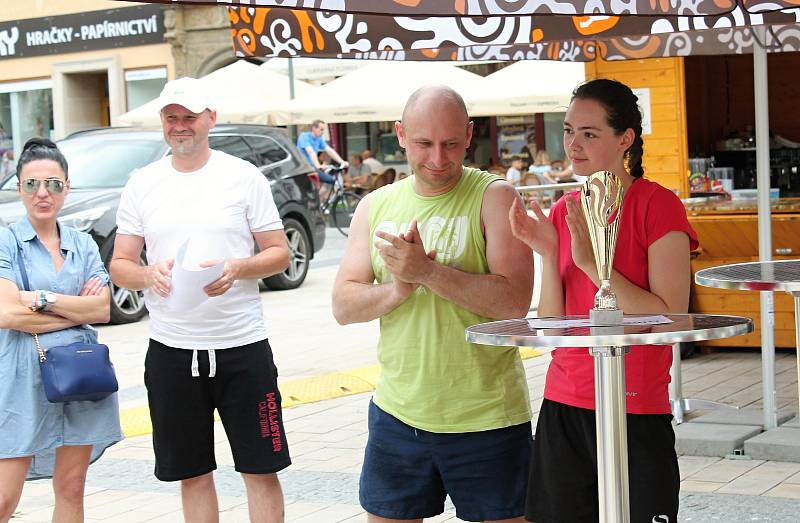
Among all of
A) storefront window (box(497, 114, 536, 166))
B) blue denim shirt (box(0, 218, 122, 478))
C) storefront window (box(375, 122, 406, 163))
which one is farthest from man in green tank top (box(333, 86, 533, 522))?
storefront window (box(375, 122, 406, 163))

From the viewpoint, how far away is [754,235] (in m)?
9.13

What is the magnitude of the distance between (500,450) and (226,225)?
1.52 meters

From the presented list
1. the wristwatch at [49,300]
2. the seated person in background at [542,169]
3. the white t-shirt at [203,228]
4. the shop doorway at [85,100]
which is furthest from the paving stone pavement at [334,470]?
the shop doorway at [85,100]

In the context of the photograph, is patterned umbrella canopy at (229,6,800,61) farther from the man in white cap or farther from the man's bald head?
the man's bald head

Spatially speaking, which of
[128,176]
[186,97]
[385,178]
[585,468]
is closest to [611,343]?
[585,468]

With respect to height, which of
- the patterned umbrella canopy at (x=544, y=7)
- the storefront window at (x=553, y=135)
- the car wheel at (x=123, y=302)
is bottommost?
the car wheel at (x=123, y=302)

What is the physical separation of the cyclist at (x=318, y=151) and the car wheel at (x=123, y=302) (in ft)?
33.3

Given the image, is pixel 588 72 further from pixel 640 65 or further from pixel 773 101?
pixel 773 101

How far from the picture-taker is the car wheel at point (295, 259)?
14.8 metres

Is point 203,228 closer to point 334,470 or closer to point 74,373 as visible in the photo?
point 74,373

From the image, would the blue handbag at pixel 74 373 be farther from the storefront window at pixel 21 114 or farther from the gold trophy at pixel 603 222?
the storefront window at pixel 21 114

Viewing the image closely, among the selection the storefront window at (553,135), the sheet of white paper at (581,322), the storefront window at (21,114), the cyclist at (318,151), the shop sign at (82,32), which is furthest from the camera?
the storefront window at (21,114)

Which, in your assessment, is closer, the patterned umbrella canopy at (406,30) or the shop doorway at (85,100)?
the patterned umbrella canopy at (406,30)

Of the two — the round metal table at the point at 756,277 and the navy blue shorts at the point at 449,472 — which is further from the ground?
the round metal table at the point at 756,277
